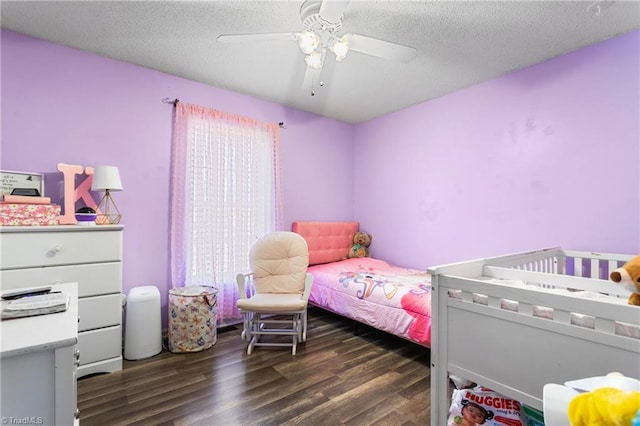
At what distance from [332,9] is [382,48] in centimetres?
49

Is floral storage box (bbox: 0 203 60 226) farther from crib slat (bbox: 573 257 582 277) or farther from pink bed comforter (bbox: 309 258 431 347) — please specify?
crib slat (bbox: 573 257 582 277)

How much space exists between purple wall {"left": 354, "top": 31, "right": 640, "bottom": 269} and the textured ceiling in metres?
0.24

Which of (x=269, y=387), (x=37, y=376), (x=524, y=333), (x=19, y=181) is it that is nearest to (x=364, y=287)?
(x=269, y=387)

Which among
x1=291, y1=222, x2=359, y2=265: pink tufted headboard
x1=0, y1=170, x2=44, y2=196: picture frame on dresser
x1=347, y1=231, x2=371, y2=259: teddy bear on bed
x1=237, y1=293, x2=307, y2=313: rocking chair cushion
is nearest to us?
x1=0, y1=170, x2=44, y2=196: picture frame on dresser

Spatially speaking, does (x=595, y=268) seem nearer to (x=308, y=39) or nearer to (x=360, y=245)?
(x=360, y=245)

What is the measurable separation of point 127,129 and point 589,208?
3927mm

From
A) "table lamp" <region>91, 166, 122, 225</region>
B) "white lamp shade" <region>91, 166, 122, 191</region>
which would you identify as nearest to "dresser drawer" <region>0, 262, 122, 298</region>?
"table lamp" <region>91, 166, 122, 225</region>

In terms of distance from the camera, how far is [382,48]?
6.03 ft

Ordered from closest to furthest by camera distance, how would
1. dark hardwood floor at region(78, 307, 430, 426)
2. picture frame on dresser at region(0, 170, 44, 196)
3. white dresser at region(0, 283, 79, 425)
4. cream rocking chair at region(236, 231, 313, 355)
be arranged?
1. white dresser at region(0, 283, 79, 425)
2. dark hardwood floor at region(78, 307, 430, 426)
3. picture frame on dresser at region(0, 170, 44, 196)
4. cream rocking chair at region(236, 231, 313, 355)

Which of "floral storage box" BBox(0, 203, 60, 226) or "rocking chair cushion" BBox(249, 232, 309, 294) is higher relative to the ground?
"floral storage box" BBox(0, 203, 60, 226)

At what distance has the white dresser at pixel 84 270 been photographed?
6.17 ft

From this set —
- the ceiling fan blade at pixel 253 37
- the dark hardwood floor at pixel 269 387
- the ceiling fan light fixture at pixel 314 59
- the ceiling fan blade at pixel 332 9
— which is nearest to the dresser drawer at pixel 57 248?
the dark hardwood floor at pixel 269 387

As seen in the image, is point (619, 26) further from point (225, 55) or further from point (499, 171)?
point (225, 55)

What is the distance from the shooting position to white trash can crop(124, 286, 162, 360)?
2391mm
